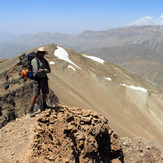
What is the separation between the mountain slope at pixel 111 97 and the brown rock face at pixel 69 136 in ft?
51.2

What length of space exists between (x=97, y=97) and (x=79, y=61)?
546 inches

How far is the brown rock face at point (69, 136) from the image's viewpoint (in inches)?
218

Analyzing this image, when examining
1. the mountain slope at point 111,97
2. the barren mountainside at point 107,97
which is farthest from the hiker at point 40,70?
the mountain slope at point 111,97

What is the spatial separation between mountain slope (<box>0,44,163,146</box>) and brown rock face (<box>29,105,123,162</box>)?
1560 centimetres

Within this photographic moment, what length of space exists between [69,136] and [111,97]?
26964 millimetres

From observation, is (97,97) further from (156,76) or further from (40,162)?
(156,76)

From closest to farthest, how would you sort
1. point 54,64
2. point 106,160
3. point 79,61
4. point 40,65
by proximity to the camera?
point 40,65 < point 106,160 < point 54,64 < point 79,61

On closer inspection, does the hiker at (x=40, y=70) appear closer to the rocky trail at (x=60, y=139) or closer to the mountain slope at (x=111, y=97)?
the rocky trail at (x=60, y=139)

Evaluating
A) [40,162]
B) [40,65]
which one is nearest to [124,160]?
[40,162]

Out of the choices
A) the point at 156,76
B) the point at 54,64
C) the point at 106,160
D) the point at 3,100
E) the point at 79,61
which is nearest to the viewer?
the point at 106,160

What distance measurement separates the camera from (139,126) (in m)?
26.1

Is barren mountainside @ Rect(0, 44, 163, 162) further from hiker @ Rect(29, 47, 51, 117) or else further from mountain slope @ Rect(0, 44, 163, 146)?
hiker @ Rect(29, 47, 51, 117)

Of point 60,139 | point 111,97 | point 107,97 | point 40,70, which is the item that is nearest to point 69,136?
point 60,139

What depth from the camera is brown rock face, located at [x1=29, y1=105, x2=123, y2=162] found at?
5.54m
